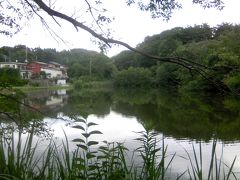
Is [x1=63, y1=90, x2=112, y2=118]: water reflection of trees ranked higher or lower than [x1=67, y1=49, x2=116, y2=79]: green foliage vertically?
lower

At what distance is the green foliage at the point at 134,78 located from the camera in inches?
2162

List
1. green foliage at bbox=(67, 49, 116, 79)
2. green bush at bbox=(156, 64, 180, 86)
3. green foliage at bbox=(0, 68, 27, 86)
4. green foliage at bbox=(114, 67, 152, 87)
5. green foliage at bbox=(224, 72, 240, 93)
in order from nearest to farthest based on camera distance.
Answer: green foliage at bbox=(224, 72, 240, 93) < green foliage at bbox=(0, 68, 27, 86) < green bush at bbox=(156, 64, 180, 86) < green foliage at bbox=(114, 67, 152, 87) < green foliage at bbox=(67, 49, 116, 79)

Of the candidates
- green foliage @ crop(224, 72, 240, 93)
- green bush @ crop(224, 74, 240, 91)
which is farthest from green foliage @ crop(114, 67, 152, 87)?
green foliage @ crop(224, 72, 240, 93)

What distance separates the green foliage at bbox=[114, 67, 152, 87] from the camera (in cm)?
5491

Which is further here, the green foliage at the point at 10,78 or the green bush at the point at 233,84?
the green foliage at the point at 10,78

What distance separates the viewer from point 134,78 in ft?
185

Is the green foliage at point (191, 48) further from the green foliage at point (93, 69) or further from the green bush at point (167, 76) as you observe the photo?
the green foliage at point (93, 69)

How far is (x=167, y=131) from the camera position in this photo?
1282cm

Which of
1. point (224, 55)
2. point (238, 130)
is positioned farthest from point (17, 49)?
point (224, 55)

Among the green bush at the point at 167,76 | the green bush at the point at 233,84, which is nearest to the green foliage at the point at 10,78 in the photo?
the green bush at the point at 233,84

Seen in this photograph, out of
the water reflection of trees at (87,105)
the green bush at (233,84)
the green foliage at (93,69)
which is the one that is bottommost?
the water reflection of trees at (87,105)

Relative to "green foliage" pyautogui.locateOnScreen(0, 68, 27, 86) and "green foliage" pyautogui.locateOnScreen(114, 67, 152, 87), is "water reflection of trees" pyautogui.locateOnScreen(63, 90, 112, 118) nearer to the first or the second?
"green foliage" pyautogui.locateOnScreen(0, 68, 27, 86)

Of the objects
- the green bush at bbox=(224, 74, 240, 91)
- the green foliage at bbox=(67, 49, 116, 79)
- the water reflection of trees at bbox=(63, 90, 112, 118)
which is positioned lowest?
the water reflection of trees at bbox=(63, 90, 112, 118)

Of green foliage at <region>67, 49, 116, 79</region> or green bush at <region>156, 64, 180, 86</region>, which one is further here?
green foliage at <region>67, 49, 116, 79</region>
